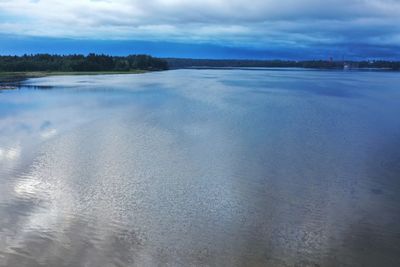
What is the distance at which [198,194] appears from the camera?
1364cm

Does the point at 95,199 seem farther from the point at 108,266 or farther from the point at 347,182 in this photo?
the point at 347,182

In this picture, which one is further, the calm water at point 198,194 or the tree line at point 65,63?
the tree line at point 65,63

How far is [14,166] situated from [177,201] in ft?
22.8

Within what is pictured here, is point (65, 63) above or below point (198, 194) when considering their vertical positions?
above

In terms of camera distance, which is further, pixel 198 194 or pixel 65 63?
pixel 65 63

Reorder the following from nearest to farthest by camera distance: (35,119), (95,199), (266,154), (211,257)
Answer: (211,257) < (95,199) < (266,154) < (35,119)

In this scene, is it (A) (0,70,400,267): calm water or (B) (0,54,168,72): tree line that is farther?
(B) (0,54,168,72): tree line

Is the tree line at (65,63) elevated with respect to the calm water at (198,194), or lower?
elevated

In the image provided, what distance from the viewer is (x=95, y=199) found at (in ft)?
42.8

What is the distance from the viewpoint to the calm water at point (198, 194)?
32.1 ft

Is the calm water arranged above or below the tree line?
below

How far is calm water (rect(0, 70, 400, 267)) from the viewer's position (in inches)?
385

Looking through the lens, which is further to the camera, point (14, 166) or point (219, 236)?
point (14, 166)

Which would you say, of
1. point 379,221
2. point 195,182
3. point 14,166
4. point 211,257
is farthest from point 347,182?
point 14,166
